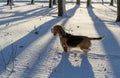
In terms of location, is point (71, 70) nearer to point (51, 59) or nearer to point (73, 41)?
point (51, 59)

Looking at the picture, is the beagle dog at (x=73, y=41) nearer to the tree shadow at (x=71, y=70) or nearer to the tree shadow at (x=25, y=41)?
the tree shadow at (x=71, y=70)

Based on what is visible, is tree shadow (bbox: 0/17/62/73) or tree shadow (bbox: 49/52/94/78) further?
tree shadow (bbox: 0/17/62/73)

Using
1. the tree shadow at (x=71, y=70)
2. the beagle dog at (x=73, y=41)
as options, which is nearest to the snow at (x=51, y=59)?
the tree shadow at (x=71, y=70)

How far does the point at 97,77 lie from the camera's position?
664 cm

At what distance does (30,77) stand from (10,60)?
4.31ft

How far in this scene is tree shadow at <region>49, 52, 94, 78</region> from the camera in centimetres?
670

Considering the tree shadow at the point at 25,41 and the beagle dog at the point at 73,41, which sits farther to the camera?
the tree shadow at the point at 25,41

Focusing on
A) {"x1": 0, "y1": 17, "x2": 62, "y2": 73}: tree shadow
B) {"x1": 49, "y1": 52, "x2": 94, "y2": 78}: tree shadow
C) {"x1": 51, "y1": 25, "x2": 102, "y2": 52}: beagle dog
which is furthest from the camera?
{"x1": 0, "y1": 17, "x2": 62, "y2": 73}: tree shadow

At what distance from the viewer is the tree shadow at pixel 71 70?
6.70 meters

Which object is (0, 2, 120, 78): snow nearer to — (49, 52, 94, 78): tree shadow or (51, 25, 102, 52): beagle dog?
(49, 52, 94, 78): tree shadow

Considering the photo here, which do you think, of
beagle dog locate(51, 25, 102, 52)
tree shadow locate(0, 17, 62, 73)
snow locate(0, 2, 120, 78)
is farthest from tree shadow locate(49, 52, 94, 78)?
tree shadow locate(0, 17, 62, 73)

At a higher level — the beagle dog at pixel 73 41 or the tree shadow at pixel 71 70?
the beagle dog at pixel 73 41

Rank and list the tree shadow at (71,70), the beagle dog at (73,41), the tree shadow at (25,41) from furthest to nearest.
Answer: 1. the tree shadow at (25,41)
2. the beagle dog at (73,41)
3. the tree shadow at (71,70)

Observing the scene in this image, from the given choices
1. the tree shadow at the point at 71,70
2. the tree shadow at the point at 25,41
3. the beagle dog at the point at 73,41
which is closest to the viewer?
the tree shadow at the point at 71,70
